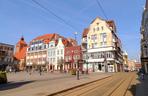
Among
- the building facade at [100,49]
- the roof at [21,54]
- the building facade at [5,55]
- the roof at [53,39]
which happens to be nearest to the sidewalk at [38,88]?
the building facade at [100,49]

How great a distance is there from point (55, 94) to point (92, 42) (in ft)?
224

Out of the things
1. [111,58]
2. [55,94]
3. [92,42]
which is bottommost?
[55,94]

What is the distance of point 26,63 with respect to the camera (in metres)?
112

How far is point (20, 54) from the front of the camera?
124 metres

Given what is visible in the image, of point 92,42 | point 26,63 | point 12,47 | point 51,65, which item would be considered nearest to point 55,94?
point 92,42

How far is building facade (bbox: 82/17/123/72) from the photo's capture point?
250 ft

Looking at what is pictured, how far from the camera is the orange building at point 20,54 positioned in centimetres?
11525

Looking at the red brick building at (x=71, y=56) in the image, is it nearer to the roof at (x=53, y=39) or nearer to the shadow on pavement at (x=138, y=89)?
the roof at (x=53, y=39)

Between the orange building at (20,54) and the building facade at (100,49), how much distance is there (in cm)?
4488

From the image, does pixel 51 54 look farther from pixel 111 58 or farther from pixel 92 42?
pixel 111 58

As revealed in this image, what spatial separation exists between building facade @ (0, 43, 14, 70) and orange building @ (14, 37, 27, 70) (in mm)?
10493

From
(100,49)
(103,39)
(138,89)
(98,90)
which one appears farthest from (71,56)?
(98,90)

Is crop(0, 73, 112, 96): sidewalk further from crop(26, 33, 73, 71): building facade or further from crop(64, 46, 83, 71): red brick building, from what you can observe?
crop(26, 33, 73, 71): building facade

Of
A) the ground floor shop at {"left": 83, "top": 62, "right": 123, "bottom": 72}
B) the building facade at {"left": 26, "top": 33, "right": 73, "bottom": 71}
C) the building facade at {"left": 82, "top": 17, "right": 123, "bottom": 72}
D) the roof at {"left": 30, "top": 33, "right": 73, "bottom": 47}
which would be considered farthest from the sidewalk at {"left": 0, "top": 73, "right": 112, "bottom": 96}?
the roof at {"left": 30, "top": 33, "right": 73, "bottom": 47}
